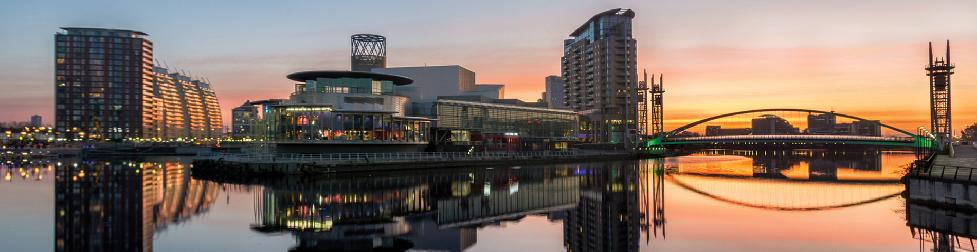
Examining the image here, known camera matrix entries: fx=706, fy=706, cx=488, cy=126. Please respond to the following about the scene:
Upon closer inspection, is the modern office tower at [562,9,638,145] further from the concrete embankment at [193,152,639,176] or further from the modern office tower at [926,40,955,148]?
the concrete embankment at [193,152,639,176]

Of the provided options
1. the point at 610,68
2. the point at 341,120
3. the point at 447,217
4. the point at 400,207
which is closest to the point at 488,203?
the point at 400,207

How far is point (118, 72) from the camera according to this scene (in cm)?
19450

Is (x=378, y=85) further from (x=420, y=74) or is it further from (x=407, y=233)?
(x=407, y=233)

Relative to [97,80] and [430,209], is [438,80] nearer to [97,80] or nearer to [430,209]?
[430,209]

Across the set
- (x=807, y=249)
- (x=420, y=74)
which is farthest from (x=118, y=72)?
(x=807, y=249)

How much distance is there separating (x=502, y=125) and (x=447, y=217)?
70.4 metres

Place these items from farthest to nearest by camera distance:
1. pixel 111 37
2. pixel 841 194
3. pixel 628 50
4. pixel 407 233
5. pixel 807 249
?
pixel 111 37 < pixel 628 50 < pixel 841 194 < pixel 407 233 < pixel 807 249

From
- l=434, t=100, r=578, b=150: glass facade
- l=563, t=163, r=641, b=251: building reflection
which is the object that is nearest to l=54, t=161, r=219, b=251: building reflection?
l=563, t=163, r=641, b=251: building reflection

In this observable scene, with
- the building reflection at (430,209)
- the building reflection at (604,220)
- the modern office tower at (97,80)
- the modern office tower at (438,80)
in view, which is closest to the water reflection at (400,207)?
the building reflection at (430,209)

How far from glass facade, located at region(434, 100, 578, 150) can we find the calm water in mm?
38160

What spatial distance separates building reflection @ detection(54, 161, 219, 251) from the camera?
23.2 m

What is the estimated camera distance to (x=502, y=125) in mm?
100500

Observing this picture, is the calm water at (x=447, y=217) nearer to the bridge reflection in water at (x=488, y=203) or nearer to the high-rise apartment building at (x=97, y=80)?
the bridge reflection in water at (x=488, y=203)

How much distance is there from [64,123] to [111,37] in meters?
26.5
